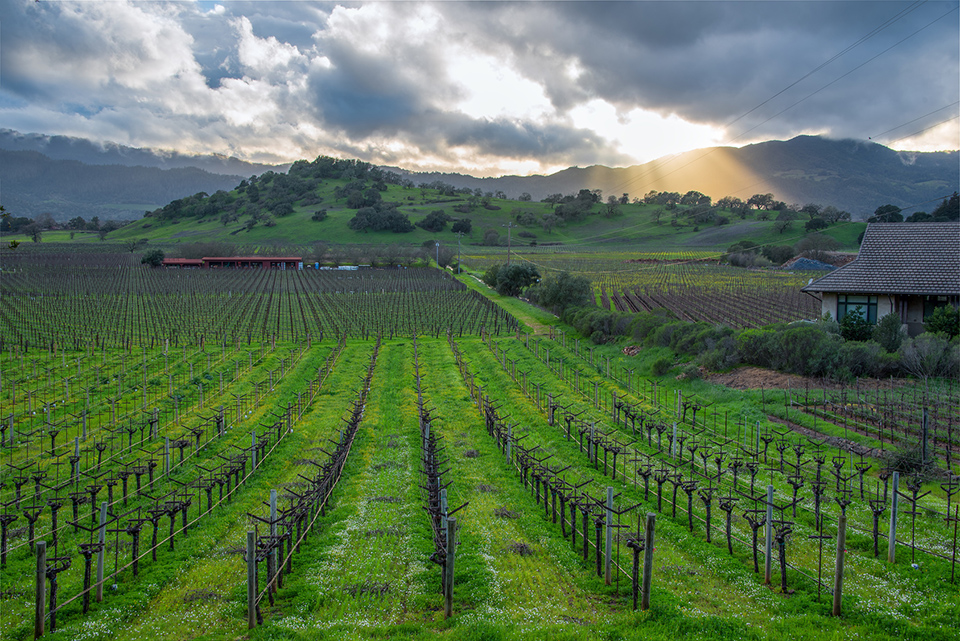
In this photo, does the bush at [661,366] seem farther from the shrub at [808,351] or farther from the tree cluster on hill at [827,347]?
the shrub at [808,351]

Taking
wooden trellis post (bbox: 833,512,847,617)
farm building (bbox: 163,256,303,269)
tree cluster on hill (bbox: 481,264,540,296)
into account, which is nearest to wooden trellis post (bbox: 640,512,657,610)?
wooden trellis post (bbox: 833,512,847,617)

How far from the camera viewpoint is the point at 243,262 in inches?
3922

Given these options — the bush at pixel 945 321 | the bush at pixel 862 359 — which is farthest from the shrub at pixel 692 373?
the bush at pixel 945 321

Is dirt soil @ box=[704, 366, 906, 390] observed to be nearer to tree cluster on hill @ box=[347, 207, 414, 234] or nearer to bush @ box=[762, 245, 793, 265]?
bush @ box=[762, 245, 793, 265]

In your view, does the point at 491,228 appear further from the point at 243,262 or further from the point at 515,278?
the point at 515,278

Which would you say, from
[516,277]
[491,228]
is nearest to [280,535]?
[516,277]

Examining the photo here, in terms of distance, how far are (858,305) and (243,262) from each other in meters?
90.7

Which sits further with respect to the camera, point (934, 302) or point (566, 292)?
point (566, 292)

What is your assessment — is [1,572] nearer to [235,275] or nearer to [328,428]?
[328,428]

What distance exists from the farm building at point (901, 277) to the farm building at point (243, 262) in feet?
272

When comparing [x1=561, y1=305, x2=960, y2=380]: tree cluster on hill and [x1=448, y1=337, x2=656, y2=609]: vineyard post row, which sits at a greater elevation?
[x1=561, y1=305, x2=960, y2=380]: tree cluster on hill

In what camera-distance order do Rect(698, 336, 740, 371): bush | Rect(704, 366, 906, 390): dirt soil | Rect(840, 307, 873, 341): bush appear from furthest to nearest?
1. Rect(840, 307, 873, 341): bush
2. Rect(698, 336, 740, 371): bush
3. Rect(704, 366, 906, 390): dirt soil

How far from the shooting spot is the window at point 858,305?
26812 mm

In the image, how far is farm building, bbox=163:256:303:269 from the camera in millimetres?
96938
